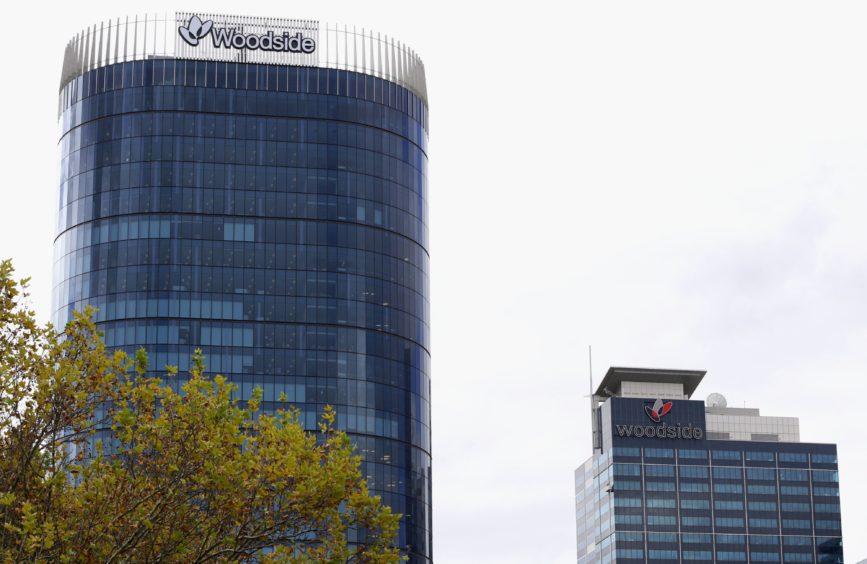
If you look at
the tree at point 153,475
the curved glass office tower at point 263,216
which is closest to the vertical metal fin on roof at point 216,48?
the curved glass office tower at point 263,216

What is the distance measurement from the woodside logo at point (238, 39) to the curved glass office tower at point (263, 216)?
0.60ft

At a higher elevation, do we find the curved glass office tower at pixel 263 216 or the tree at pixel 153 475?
the curved glass office tower at pixel 263 216

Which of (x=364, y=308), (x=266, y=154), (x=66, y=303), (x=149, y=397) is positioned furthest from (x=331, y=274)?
(x=149, y=397)

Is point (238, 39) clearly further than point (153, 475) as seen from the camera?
Yes

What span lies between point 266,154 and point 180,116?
416 inches

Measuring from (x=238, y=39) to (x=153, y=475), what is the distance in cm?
13362

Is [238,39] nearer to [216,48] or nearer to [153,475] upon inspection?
[216,48]

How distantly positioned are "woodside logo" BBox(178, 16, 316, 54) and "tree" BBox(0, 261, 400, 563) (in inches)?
5117

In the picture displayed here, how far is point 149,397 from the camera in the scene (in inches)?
1939

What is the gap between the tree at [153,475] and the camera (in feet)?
154

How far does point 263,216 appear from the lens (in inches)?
6713

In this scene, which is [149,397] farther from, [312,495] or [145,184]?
[145,184]

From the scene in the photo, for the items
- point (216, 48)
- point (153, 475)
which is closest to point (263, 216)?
point (216, 48)

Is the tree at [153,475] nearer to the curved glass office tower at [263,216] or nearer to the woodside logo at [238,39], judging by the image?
the curved glass office tower at [263,216]
